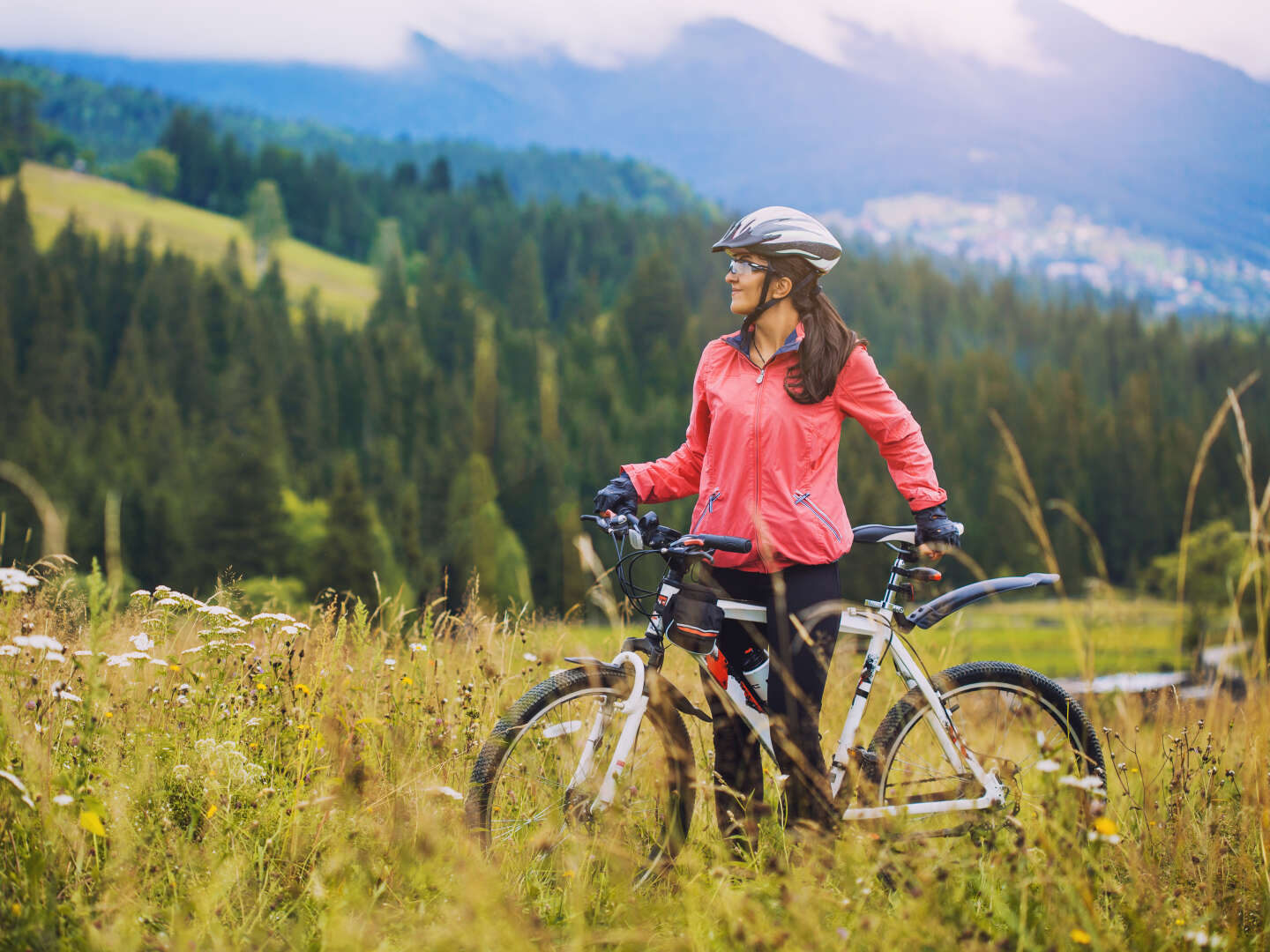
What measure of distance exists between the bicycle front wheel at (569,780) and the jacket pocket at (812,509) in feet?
2.57

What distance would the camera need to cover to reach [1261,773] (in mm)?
3383

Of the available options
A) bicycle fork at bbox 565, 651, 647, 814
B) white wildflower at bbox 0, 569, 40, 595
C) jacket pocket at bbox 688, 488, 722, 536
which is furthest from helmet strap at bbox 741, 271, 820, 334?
white wildflower at bbox 0, 569, 40, 595

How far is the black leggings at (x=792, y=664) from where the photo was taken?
3.35 metres

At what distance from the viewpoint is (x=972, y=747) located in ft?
12.1

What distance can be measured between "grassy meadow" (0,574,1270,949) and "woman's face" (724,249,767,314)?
1.45 m

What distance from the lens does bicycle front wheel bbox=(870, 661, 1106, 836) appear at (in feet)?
11.3

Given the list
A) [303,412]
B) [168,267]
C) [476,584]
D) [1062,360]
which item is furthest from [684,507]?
[1062,360]

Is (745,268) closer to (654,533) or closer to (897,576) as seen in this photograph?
(654,533)

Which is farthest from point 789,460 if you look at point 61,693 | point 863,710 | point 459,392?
point 459,392

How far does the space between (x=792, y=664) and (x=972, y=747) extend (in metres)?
0.85

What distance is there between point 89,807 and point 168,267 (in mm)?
105675

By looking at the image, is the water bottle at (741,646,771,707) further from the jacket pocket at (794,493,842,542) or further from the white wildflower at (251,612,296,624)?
the white wildflower at (251,612,296,624)

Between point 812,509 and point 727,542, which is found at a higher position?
point 812,509

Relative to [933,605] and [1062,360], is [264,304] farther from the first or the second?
[933,605]
